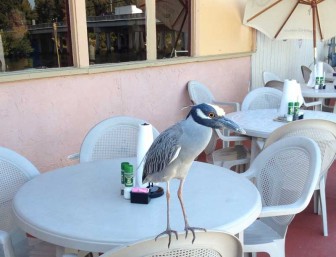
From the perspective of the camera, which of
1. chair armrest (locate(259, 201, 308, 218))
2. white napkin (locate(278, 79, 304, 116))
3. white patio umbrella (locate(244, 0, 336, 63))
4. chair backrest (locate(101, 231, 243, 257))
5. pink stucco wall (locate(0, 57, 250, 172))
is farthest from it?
white patio umbrella (locate(244, 0, 336, 63))

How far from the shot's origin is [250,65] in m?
5.86

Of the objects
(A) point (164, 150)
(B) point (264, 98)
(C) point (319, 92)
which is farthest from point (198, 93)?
(A) point (164, 150)

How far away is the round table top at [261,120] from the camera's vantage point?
106 inches

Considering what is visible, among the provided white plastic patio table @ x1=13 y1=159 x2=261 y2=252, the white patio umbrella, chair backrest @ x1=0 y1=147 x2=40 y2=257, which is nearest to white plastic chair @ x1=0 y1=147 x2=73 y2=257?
chair backrest @ x1=0 y1=147 x2=40 y2=257

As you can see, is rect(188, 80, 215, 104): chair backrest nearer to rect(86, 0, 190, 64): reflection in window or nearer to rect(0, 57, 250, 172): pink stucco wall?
rect(0, 57, 250, 172): pink stucco wall

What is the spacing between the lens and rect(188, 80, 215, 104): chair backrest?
4438 millimetres

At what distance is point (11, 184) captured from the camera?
1.96 meters

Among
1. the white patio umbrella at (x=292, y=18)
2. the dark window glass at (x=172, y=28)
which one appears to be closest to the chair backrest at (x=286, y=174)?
the dark window glass at (x=172, y=28)

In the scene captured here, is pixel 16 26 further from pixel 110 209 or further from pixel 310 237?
pixel 310 237

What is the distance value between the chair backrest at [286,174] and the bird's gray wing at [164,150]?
0.84m

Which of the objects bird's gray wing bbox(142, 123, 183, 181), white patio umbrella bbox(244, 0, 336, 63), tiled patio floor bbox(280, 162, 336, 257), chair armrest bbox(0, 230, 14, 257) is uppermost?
white patio umbrella bbox(244, 0, 336, 63)

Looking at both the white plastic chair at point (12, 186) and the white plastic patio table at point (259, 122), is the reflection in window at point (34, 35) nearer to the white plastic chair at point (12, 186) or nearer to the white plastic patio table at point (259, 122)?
the white plastic chair at point (12, 186)

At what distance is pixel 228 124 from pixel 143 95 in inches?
125

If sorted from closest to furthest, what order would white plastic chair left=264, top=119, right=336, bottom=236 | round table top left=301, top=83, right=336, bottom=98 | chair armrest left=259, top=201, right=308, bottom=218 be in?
chair armrest left=259, top=201, right=308, bottom=218, white plastic chair left=264, top=119, right=336, bottom=236, round table top left=301, top=83, right=336, bottom=98
